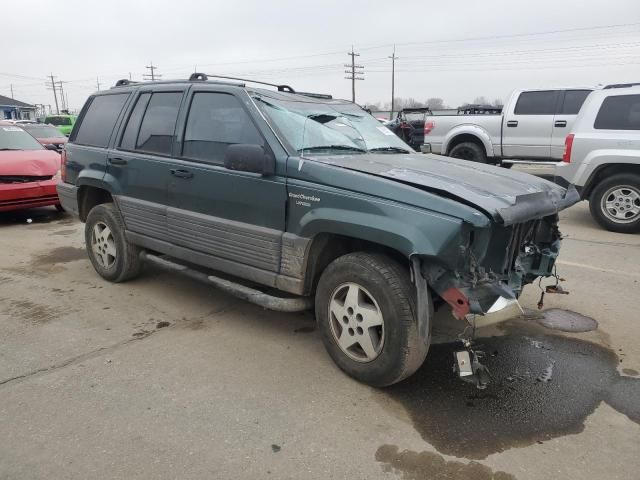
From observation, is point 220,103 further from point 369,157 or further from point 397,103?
point 397,103

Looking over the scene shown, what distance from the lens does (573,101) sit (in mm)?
11102

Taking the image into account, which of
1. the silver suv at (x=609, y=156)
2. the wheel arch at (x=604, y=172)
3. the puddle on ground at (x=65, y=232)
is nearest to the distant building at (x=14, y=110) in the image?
the puddle on ground at (x=65, y=232)

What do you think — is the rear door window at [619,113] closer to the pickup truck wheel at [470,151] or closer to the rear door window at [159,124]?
the pickup truck wheel at [470,151]

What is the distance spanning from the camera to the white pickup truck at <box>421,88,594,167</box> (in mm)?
11180

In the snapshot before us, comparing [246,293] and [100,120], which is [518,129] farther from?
[246,293]

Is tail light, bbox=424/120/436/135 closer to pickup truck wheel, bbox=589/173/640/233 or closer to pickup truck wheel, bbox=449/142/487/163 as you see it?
pickup truck wheel, bbox=449/142/487/163

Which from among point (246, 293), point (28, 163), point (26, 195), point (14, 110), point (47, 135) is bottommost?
point (246, 293)

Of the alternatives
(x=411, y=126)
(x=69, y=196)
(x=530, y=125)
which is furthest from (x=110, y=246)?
(x=411, y=126)

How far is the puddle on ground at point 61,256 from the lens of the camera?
6113mm

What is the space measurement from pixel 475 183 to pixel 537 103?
31.1ft

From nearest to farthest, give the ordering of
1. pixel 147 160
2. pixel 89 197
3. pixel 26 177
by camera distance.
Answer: pixel 147 160, pixel 89 197, pixel 26 177

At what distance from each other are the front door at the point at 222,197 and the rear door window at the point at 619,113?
587 cm

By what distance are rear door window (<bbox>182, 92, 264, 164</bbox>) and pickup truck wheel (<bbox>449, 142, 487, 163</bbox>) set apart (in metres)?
9.19

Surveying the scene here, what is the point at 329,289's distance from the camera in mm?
3320
